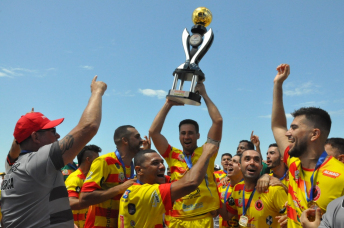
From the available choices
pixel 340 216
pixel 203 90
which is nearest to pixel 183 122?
pixel 203 90

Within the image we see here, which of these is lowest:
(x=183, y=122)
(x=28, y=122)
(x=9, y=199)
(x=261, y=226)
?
(x=261, y=226)

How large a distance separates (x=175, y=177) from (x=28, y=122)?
287 cm

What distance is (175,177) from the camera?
16.8ft

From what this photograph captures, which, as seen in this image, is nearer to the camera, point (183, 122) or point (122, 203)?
point (122, 203)

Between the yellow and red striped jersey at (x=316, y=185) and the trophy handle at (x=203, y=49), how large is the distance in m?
2.25

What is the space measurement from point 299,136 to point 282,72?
Result: 994 mm

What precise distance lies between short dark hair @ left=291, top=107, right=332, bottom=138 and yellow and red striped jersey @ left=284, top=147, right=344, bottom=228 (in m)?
0.36

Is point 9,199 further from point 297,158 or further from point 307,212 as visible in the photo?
point 297,158

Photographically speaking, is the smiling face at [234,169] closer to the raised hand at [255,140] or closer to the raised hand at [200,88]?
the raised hand at [255,140]

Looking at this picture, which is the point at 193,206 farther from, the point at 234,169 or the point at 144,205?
the point at 234,169

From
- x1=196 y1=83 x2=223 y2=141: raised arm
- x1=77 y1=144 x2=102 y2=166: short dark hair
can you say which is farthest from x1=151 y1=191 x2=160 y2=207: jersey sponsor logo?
x1=77 y1=144 x2=102 y2=166: short dark hair

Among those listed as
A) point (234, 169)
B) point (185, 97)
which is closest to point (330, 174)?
point (185, 97)

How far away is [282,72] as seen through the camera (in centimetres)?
390

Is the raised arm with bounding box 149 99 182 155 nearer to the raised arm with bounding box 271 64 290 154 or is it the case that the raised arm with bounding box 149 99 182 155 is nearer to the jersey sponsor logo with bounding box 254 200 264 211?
the jersey sponsor logo with bounding box 254 200 264 211
